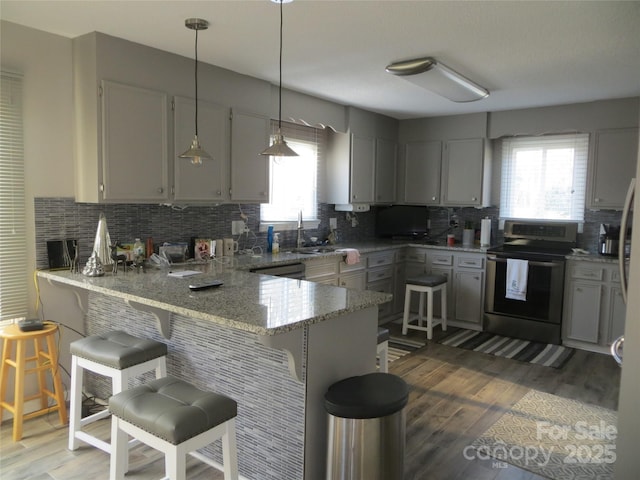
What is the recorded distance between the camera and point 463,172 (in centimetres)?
558

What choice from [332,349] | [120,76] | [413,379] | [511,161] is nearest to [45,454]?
[332,349]

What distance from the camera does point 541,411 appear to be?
3287 mm

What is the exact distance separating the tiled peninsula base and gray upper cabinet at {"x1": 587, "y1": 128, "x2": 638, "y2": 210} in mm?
3528

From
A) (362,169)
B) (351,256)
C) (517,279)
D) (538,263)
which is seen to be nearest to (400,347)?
(351,256)

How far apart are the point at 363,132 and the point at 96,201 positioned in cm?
322

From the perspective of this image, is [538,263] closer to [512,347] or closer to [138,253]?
[512,347]

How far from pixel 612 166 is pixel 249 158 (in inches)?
140

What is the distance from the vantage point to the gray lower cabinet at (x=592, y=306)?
445 cm

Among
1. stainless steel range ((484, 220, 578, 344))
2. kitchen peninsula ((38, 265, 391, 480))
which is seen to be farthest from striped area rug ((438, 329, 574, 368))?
kitchen peninsula ((38, 265, 391, 480))

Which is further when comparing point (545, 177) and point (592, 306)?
point (545, 177)

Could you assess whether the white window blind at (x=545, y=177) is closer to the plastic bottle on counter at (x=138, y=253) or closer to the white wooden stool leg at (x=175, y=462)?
the plastic bottle on counter at (x=138, y=253)

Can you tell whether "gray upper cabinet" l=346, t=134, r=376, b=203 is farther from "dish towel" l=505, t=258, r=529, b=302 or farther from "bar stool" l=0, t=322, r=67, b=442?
"bar stool" l=0, t=322, r=67, b=442

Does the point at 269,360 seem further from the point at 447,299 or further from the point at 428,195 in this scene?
the point at 428,195

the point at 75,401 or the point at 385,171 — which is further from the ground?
the point at 385,171
